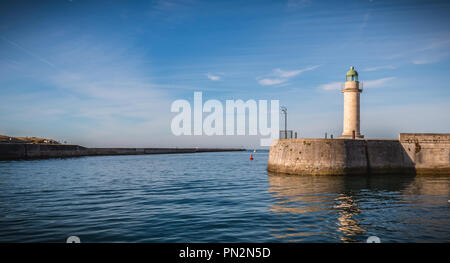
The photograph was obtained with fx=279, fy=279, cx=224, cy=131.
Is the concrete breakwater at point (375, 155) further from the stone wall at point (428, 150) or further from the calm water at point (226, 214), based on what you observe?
the calm water at point (226, 214)

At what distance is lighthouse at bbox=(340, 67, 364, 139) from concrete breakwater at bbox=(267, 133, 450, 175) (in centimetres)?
403

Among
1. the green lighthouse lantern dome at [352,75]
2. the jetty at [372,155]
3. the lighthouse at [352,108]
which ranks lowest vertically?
the jetty at [372,155]

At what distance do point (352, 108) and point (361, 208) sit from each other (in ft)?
59.6

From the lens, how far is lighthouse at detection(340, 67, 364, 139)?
2752 centimetres

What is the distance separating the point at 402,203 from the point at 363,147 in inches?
451

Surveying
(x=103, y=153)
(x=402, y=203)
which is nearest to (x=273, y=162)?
(x=402, y=203)

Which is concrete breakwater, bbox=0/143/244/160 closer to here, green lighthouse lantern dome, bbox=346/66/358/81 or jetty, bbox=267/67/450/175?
jetty, bbox=267/67/450/175

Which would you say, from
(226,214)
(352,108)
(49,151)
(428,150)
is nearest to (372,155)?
(428,150)

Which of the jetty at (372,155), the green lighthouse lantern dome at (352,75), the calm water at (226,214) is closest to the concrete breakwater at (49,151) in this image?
the calm water at (226,214)

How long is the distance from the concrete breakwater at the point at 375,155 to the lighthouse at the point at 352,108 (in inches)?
159

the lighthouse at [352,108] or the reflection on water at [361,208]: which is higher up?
the lighthouse at [352,108]

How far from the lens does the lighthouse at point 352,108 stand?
90.3 feet

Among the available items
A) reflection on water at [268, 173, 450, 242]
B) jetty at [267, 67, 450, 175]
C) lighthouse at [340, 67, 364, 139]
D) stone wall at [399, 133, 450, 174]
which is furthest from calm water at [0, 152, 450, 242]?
lighthouse at [340, 67, 364, 139]
